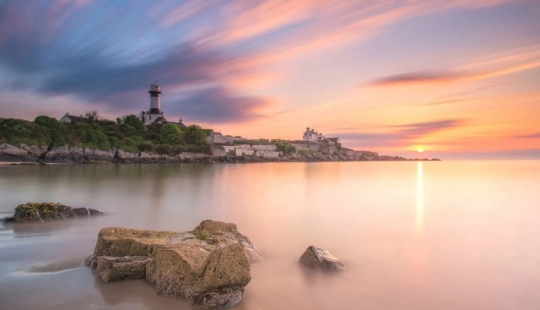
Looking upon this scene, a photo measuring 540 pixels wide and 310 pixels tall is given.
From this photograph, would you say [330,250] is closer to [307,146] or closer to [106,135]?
[106,135]

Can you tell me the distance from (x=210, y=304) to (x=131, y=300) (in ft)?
3.69

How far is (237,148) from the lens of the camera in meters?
87.9

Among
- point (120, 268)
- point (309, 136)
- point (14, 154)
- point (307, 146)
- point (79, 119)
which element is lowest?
point (120, 268)

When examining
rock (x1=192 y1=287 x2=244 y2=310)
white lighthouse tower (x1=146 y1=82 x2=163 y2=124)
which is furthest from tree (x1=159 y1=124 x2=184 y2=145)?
rock (x1=192 y1=287 x2=244 y2=310)

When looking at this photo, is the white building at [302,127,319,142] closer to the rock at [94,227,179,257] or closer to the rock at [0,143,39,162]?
the rock at [0,143,39,162]

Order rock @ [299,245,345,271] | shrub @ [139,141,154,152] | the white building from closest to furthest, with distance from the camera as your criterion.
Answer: rock @ [299,245,345,271], shrub @ [139,141,154,152], the white building

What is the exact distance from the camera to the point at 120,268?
5.20 meters

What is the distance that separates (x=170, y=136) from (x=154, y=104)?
77.4 ft

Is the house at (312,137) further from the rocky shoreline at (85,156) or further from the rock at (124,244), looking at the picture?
the rock at (124,244)

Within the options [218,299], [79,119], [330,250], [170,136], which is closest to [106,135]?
[170,136]

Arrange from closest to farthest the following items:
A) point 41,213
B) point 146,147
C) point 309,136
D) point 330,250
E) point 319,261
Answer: point 319,261
point 330,250
point 41,213
point 146,147
point 309,136

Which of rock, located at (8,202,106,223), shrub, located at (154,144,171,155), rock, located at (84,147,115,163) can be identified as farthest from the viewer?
shrub, located at (154,144,171,155)

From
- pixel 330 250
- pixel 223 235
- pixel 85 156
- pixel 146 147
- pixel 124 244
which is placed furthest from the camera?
pixel 146 147

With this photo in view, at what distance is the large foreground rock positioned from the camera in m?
4.58
